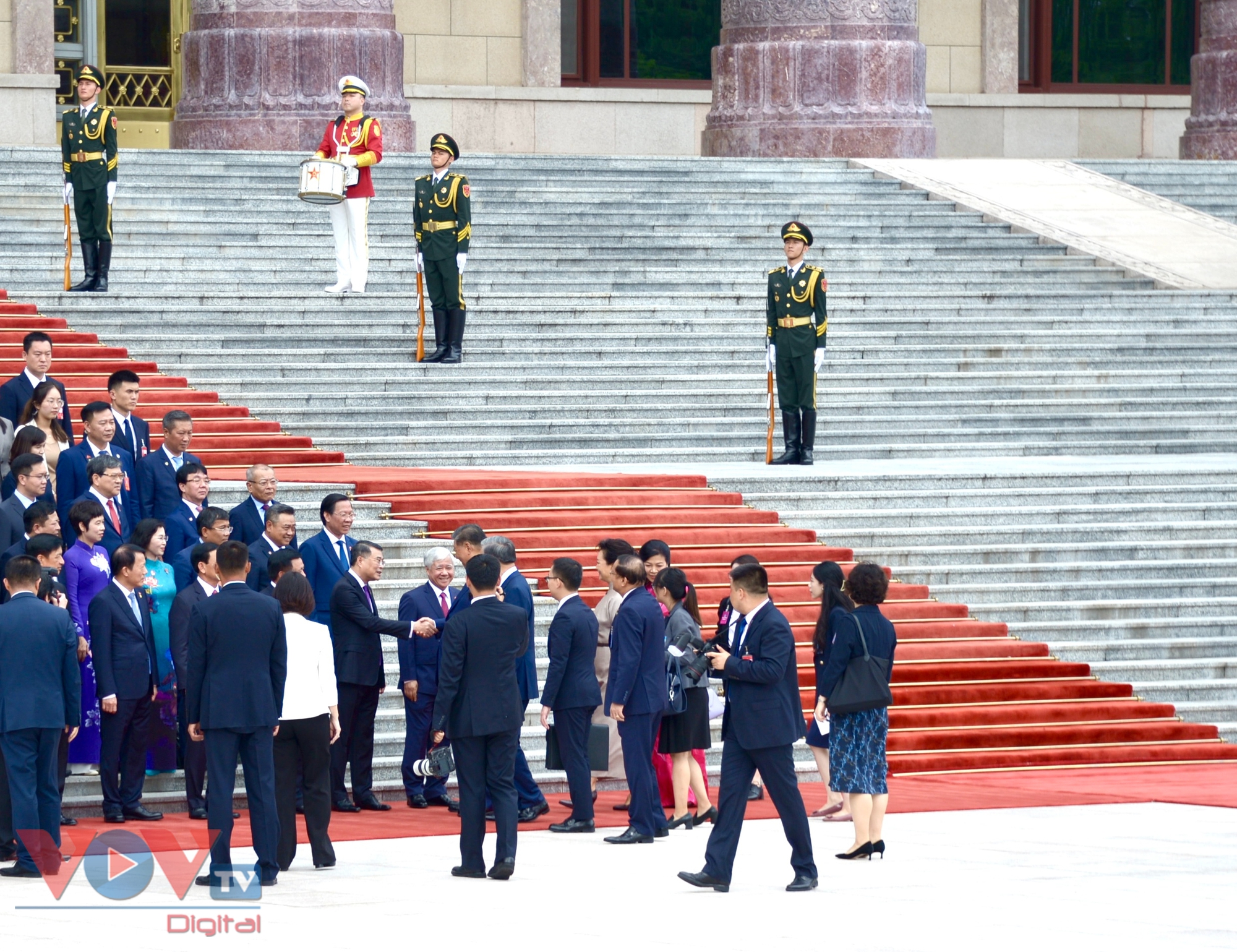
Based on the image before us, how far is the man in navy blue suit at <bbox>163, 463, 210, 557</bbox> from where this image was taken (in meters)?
12.3

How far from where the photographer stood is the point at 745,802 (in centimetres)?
967

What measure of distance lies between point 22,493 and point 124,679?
1.14m

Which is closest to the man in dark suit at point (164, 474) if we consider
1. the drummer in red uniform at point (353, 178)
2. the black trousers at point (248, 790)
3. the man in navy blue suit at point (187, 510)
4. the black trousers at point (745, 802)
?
the man in navy blue suit at point (187, 510)

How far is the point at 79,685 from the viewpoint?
33.0 ft

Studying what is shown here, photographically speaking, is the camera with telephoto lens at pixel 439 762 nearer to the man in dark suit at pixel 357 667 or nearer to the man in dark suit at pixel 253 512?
the man in dark suit at pixel 357 667

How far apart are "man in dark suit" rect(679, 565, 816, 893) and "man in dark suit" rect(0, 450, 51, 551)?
3.72 meters

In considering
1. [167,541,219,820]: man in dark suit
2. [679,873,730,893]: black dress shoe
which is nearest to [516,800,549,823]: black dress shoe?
[167,541,219,820]: man in dark suit

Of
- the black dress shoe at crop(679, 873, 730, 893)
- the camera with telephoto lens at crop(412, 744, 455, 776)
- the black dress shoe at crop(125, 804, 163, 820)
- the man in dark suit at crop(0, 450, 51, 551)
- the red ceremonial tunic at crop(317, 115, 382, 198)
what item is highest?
the red ceremonial tunic at crop(317, 115, 382, 198)

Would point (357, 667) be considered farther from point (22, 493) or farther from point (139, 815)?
point (22, 493)

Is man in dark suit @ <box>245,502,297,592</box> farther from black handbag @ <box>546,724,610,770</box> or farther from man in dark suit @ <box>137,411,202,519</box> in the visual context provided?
black handbag @ <box>546,724,610,770</box>

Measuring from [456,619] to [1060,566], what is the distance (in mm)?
6844

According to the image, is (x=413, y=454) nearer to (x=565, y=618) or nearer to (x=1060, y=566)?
(x=1060, y=566)

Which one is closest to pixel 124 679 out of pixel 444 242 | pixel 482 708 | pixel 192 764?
pixel 192 764

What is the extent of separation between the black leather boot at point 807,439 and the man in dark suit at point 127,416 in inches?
228
